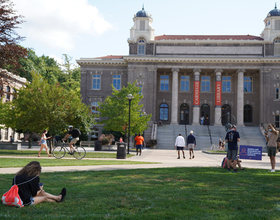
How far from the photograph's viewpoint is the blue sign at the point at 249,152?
1822cm

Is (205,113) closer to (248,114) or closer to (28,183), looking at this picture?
(248,114)

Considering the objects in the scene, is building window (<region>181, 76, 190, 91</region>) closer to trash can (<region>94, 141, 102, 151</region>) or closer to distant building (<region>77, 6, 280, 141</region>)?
distant building (<region>77, 6, 280, 141</region>)

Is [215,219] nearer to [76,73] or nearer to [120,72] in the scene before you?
[120,72]

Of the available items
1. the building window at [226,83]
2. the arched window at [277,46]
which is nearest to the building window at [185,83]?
the building window at [226,83]

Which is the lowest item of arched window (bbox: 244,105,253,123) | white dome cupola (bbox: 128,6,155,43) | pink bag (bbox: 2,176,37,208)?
pink bag (bbox: 2,176,37,208)

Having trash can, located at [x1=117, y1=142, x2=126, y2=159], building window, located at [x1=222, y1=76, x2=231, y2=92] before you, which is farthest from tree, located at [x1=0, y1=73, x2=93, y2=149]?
building window, located at [x1=222, y1=76, x2=231, y2=92]

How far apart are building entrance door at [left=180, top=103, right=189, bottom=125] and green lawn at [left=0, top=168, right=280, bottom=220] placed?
Result: 42.7m

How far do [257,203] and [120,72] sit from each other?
4793cm

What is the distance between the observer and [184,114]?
2111 inches

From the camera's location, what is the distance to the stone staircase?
141ft

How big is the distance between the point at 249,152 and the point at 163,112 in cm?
3555

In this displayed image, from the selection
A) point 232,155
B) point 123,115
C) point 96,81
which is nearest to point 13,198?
point 232,155

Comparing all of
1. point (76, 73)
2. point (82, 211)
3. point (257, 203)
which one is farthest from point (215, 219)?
point (76, 73)

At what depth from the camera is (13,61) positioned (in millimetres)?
16953
